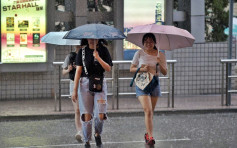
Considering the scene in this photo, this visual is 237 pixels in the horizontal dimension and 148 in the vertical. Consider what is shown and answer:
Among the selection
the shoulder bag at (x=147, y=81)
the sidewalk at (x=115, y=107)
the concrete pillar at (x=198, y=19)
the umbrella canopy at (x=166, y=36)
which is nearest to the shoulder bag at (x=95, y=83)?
the shoulder bag at (x=147, y=81)

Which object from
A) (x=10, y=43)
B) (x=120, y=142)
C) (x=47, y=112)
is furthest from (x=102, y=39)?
(x=10, y=43)

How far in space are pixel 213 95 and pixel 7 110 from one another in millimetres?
5738

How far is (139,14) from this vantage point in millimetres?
14664

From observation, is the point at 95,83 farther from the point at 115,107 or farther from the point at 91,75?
the point at 115,107

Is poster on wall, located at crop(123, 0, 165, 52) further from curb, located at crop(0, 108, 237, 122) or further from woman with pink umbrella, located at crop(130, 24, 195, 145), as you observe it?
woman with pink umbrella, located at crop(130, 24, 195, 145)

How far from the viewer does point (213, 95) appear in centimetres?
1503

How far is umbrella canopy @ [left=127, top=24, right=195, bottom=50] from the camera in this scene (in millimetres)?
8156

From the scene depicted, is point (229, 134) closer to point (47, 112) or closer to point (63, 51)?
point (47, 112)

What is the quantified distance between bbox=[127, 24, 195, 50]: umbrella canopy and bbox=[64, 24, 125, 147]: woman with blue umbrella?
698 mm

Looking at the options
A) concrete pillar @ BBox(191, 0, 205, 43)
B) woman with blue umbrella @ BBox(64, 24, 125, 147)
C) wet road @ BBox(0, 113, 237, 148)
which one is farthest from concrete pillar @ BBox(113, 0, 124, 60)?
woman with blue umbrella @ BBox(64, 24, 125, 147)

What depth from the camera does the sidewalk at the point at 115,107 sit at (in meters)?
11.4

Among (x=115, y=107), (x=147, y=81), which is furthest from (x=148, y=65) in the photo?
(x=115, y=107)

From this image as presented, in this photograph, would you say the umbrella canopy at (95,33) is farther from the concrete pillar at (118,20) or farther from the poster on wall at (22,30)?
the concrete pillar at (118,20)

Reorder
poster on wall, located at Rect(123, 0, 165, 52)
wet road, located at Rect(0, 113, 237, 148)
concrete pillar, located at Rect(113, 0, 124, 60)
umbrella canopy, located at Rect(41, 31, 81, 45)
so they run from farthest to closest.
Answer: poster on wall, located at Rect(123, 0, 165, 52) < concrete pillar, located at Rect(113, 0, 124, 60) < umbrella canopy, located at Rect(41, 31, 81, 45) < wet road, located at Rect(0, 113, 237, 148)
